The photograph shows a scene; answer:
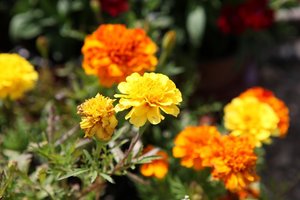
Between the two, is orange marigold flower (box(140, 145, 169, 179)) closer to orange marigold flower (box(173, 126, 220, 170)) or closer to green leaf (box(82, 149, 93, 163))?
orange marigold flower (box(173, 126, 220, 170))

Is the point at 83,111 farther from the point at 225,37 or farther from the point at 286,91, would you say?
the point at 286,91

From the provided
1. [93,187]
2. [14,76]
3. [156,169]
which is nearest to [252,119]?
[156,169]

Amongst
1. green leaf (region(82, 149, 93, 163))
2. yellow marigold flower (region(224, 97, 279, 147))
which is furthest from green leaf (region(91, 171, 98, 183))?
yellow marigold flower (region(224, 97, 279, 147))

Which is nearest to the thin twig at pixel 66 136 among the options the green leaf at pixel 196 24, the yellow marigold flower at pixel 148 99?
the yellow marigold flower at pixel 148 99

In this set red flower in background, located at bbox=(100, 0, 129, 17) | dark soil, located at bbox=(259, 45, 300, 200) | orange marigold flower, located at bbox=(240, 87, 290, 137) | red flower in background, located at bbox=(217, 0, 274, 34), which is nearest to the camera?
orange marigold flower, located at bbox=(240, 87, 290, 137)

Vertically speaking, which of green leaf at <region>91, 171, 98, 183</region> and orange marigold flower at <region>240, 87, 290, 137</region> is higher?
orange marigold flower at <region>240, 87, 290, 137</region>
